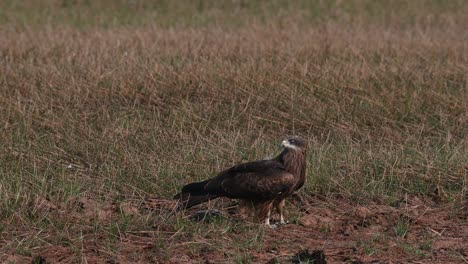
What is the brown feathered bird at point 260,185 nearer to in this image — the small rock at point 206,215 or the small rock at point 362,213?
the small rock at point 206,215

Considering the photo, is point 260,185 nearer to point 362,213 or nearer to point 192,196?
point 192,196

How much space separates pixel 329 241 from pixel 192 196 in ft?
3.07

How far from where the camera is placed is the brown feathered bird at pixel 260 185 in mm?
6160

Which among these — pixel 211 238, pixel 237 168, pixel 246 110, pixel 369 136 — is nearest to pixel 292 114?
pixel 246 110

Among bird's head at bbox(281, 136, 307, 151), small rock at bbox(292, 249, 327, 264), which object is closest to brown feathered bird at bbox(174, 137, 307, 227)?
bird's head at bbox(281, 136, 307, 151)

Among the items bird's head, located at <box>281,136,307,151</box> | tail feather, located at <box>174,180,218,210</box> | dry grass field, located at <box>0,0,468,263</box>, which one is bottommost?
dry grass field, located at <box>0,0,468,263</box>

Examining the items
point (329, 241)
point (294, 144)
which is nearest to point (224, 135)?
point (294, 144)

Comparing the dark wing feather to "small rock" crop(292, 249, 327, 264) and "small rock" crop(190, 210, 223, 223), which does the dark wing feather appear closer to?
"small rock" crop(190, 210, 223, 223)

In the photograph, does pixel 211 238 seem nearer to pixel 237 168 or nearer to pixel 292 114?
pixel 237 168

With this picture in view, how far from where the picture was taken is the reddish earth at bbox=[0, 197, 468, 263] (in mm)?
5551

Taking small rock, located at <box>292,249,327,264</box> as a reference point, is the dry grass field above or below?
below

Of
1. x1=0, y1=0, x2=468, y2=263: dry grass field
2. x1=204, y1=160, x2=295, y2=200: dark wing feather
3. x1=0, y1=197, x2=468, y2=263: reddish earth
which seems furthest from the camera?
x1=204, y1=160, x2=295, y2=200: dark wing feather

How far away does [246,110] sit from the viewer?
31.5 feet

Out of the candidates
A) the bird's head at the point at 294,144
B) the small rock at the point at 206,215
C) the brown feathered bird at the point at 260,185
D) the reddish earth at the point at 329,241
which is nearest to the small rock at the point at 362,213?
the reddish earth at the point at 329,241
